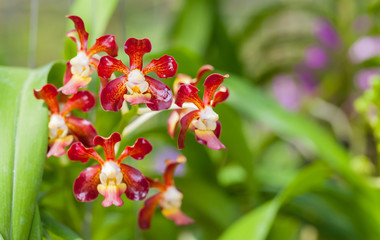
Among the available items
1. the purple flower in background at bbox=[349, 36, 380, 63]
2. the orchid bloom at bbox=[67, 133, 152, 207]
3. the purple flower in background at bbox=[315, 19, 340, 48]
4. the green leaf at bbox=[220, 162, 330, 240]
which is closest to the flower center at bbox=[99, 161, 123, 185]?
the orchid bloom at bbox=[67, 133, 152, 207]

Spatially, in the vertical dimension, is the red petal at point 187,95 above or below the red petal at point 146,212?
above

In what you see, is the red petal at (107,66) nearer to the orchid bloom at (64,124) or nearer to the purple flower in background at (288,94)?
the orchid bloom at (64,124)

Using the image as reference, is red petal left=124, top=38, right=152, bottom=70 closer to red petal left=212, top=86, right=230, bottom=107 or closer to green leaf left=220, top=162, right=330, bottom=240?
red petal left=212, top=86, right=230, bottom=107

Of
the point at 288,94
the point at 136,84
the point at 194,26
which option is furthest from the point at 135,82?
the point at 288,94

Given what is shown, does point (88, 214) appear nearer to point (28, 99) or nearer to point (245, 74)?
point (28, 99)

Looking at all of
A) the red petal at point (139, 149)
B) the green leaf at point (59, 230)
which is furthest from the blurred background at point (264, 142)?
the red petal at point (139, 149)

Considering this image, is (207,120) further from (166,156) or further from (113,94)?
(166,156)
